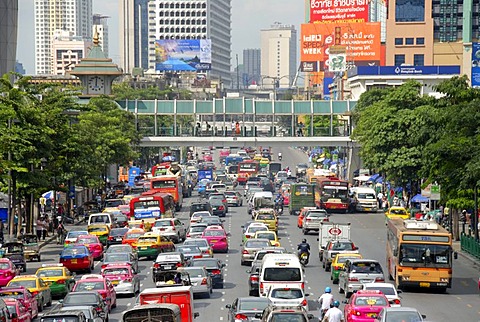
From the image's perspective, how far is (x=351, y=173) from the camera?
129 metres

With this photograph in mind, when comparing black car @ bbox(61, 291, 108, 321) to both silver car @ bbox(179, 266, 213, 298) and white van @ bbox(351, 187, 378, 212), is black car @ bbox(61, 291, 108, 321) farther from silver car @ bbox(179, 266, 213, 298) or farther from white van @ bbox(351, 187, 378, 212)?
white van @ bbox(351, 187, 378, 212)

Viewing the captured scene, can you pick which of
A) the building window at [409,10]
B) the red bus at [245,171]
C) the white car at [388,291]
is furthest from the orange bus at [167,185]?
the building window at [409,10]

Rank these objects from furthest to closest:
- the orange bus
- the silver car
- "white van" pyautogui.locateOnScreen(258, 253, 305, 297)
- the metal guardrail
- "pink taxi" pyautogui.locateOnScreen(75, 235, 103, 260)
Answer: the orange bus, the metal guardrail, "pink taxi" pyautogui.locateOnScreen(75, 235, 103, 260), the silver car, "white van" pyautogui.locateOnScreen(258, 253, 305, 297)

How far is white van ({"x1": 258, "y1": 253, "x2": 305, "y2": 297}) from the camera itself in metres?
37.2

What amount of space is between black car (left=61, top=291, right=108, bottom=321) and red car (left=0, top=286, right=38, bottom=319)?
1.50 meters

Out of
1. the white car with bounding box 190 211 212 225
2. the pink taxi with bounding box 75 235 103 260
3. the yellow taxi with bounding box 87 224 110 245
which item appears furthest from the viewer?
the white car with bounding box 190 211 212 225

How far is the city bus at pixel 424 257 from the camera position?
4238cm

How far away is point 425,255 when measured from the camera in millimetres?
42469

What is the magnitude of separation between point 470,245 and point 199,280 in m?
22.7

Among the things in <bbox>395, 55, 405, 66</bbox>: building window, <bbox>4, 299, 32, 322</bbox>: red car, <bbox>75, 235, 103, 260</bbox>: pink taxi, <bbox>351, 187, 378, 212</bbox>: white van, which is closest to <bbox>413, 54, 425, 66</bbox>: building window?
<bbox>395, 55, 405, 66</bbox>: building window

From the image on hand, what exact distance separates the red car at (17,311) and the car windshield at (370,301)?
9.69 metres

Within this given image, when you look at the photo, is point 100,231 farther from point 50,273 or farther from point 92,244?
point 50,273

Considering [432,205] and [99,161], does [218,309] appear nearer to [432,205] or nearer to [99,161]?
[432,205]

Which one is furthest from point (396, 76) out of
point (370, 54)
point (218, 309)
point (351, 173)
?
point (218, 309)
